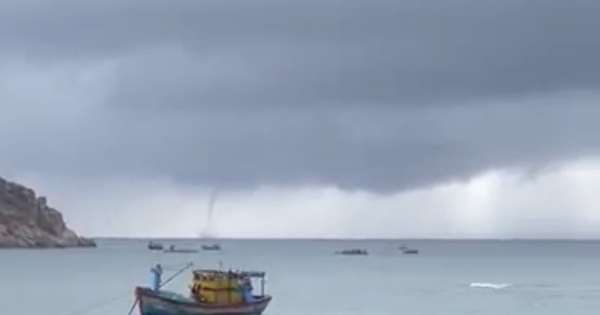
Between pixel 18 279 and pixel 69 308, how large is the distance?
4987 centimetres

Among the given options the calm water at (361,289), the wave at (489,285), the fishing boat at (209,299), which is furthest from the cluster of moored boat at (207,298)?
the wave at (489,285)

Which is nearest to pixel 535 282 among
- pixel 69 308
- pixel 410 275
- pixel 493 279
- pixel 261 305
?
pixel 493 279

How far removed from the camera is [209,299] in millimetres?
76375

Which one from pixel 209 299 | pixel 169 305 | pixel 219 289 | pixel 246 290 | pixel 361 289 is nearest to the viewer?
pixel 169 305

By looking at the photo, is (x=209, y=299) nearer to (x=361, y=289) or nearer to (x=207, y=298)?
(x=207, y=298)

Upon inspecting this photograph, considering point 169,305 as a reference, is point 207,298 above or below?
above

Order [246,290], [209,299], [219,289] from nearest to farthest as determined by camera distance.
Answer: [209,299]
[219,289]
[246,290]

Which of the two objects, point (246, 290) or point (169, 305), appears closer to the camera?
point (169, 305)

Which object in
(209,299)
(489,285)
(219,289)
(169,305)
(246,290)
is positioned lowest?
(169,305)

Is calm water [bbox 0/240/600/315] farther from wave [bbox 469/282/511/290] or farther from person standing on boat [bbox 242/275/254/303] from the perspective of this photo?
person standing on boat [bbox 242/275/254/303]

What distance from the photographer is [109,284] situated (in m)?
141

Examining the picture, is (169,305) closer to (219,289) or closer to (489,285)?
(219,289)

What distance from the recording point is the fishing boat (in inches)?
2869

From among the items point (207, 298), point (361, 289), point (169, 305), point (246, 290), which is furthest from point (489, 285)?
point (169, 305)
